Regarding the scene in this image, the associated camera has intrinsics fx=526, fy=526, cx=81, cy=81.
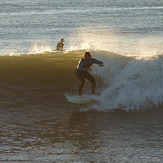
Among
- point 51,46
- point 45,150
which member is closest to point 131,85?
point 45,150

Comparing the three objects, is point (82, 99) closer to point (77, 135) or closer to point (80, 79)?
point (80, 79)

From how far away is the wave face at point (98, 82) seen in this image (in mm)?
19719

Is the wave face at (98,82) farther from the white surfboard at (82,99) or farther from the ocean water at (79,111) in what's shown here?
the white surfboard at (82,99)

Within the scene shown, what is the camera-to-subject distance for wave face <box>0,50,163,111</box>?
19.7 meters

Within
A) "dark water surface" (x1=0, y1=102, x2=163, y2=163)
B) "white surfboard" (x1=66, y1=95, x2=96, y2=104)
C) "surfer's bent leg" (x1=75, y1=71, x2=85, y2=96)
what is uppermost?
"surfer's bent leg" (x1=75, y1=71, x2=85, y2=96)

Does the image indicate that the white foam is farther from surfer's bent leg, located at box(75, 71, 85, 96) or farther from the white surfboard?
surfer's bent leg, located at box(75, 71, 85, 96)

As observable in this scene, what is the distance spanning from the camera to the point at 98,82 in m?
21.5

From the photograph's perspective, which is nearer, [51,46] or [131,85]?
[131,85]

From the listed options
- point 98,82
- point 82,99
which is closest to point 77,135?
point 82,99

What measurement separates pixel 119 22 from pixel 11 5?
27.7m

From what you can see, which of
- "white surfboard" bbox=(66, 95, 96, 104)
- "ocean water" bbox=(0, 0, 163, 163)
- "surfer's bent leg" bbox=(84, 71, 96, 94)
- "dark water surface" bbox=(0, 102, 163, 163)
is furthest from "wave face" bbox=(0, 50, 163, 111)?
"dark water surface" bbox=(0, 102, 163, 163)

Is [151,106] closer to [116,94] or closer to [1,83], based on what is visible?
[116,94]

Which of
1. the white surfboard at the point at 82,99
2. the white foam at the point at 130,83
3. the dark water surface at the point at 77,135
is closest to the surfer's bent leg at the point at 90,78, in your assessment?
the white surfboard at the point at 82,99

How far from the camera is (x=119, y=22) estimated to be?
53.3 metres
